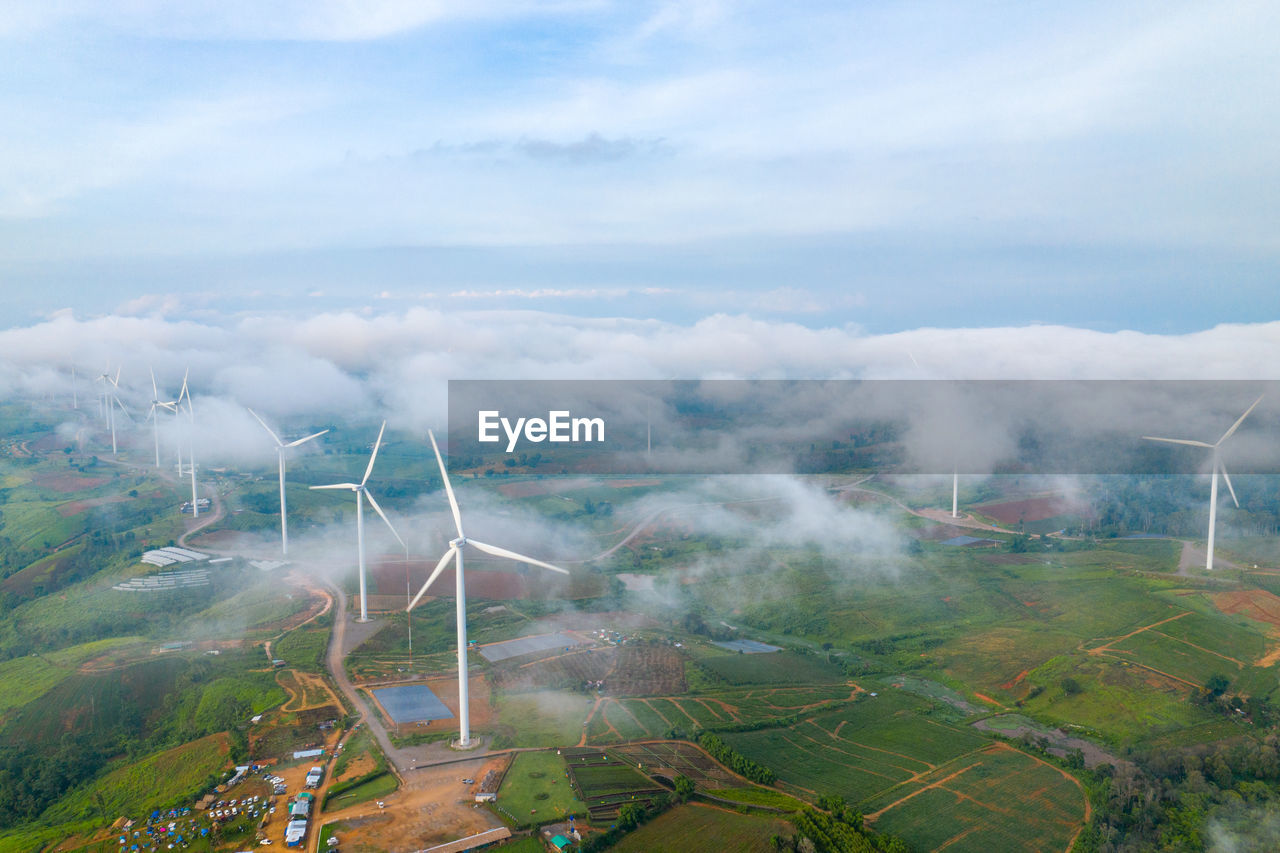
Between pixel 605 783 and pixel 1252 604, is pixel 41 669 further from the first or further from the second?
pixel 1252 604

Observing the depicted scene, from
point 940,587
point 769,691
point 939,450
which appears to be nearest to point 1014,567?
point 940,587

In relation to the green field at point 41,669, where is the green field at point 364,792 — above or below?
above

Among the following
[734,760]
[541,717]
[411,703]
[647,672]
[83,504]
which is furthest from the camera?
[83,504]

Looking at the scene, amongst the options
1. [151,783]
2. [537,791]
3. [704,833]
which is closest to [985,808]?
[704,833]

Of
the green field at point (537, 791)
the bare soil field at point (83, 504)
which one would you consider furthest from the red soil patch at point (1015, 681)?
the bare soil field at point (83, 504)

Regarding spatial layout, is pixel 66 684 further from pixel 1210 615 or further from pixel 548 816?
pixel 1210 615

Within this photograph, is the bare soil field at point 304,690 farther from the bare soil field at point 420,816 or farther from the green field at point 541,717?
the bare soil field at point 420,816
